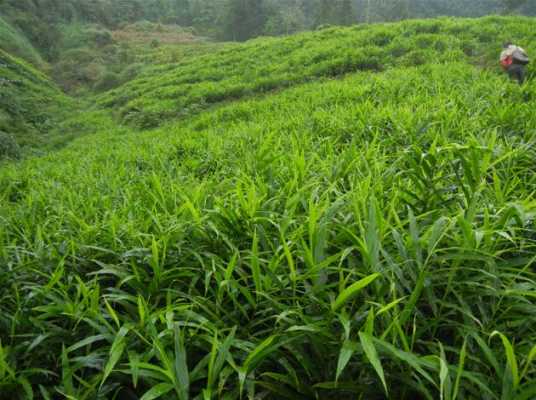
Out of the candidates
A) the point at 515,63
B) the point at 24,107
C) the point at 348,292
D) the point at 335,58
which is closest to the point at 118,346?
the point at 348,292

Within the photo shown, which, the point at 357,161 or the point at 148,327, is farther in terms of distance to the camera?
the point at 357,161

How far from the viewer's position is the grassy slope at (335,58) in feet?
25.7

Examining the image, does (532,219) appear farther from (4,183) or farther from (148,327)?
(4,183)

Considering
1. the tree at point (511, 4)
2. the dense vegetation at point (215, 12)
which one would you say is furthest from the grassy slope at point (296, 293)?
the tree at point (511, 4)

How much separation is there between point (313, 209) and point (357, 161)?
1.15m

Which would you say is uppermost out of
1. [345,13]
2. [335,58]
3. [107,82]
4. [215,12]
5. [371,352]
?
[215,12]

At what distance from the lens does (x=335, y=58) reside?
356 inches

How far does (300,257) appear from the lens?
62.7 inches

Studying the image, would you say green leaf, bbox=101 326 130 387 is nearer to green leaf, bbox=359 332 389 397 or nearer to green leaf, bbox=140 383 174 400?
green leaf, bbox=140 383 174 400

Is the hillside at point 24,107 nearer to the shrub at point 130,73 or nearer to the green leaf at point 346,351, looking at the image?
the shrub at point 130,73

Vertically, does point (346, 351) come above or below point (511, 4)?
below

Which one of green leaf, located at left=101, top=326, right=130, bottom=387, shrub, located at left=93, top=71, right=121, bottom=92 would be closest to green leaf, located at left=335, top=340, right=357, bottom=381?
green leaf, located at left=101, top=326, right=130, bottom=387

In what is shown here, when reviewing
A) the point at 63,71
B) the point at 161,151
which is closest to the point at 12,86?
the point at 63,71

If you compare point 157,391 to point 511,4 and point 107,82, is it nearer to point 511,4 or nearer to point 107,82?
point 107,82
